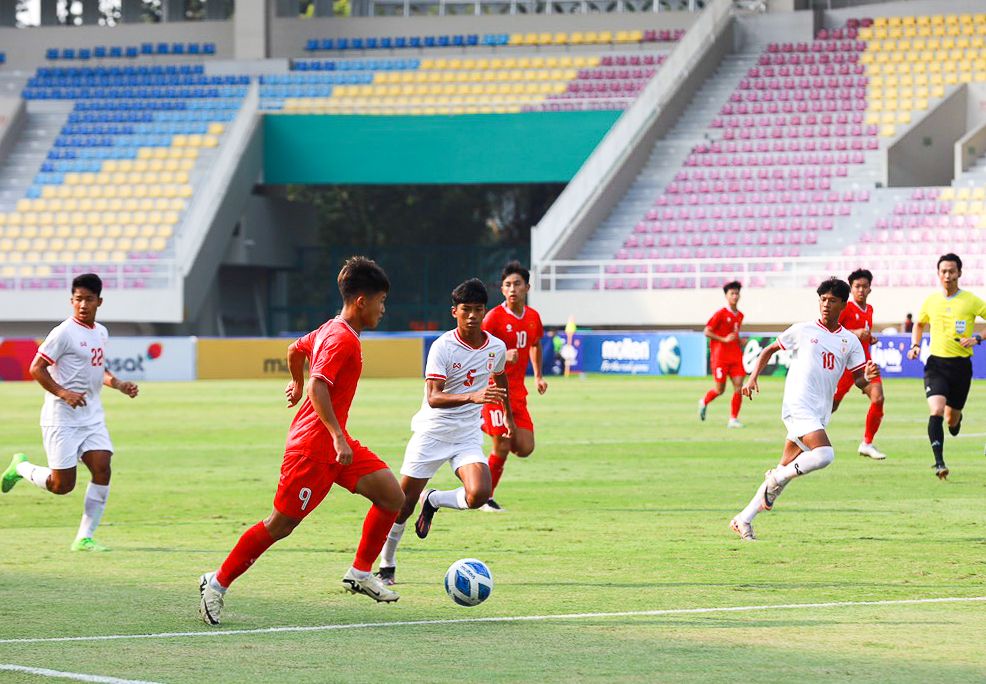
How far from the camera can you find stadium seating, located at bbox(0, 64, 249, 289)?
46.5m

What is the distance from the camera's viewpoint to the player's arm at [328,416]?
27.2ft

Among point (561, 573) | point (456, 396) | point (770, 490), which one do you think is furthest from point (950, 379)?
point (456, 396)

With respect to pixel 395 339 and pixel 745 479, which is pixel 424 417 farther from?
pixel 395 339

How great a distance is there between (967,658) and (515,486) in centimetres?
909

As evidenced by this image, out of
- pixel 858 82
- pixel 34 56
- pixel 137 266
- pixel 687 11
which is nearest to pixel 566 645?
pixel 137 266

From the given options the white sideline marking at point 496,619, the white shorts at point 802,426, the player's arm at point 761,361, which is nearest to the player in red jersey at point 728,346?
the player's arm at point 761,361

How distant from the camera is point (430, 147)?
49844 millimetres

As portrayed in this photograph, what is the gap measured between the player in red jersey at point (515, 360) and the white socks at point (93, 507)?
3.26 meters

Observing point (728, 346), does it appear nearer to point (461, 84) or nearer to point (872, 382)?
point (872, 382)

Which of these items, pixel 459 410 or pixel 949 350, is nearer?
pixel 459 410

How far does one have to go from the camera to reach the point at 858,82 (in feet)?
160

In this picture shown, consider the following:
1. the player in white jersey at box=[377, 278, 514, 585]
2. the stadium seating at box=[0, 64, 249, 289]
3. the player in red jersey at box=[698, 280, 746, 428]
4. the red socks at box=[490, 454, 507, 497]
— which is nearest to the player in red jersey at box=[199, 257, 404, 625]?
the player in white jersey at box=[377, 278, 514, 585]

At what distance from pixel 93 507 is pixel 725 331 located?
45.9 ft

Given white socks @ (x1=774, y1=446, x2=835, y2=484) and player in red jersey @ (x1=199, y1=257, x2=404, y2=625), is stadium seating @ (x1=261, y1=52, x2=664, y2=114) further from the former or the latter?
player in red jersey @ (x1=199, y1=257, x2=404, y2=625)
